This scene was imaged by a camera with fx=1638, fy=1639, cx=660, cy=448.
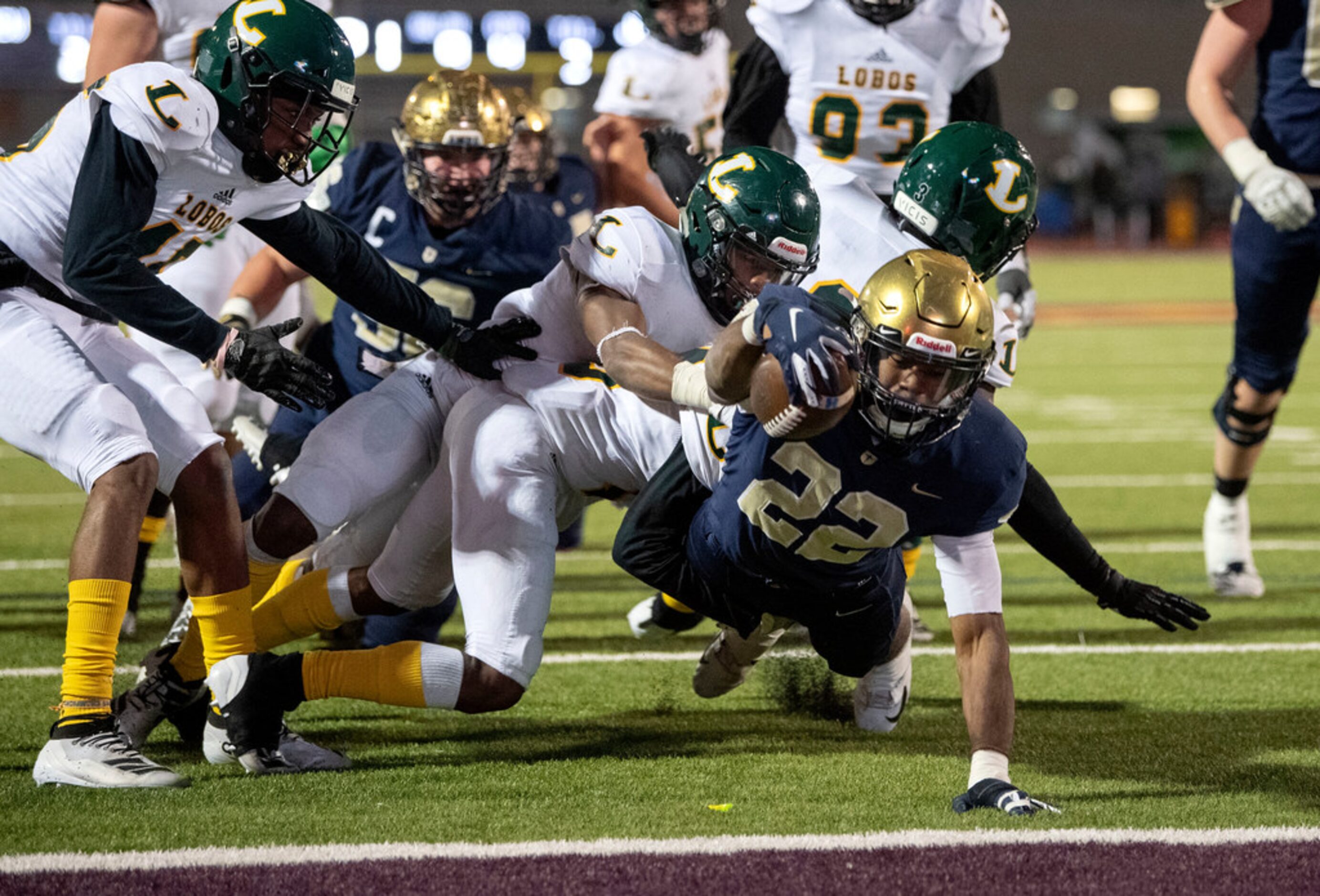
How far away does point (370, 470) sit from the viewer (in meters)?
3.45

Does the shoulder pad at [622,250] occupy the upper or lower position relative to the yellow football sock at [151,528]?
upper

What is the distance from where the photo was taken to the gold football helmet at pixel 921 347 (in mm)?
2686

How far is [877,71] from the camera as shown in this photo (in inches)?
182

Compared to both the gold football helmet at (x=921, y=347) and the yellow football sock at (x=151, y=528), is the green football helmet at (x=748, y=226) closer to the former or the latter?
the gold football helmet at (x=921, y=347)

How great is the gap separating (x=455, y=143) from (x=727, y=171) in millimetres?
1036

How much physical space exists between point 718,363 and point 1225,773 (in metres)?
1.33

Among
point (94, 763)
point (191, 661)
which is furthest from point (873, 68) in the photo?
point (94, 763)

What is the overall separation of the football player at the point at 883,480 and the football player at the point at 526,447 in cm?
26

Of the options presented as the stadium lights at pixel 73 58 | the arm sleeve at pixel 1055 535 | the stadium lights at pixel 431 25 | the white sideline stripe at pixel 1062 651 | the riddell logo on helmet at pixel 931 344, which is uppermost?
the riddell logo on helmet at pixel 931 344

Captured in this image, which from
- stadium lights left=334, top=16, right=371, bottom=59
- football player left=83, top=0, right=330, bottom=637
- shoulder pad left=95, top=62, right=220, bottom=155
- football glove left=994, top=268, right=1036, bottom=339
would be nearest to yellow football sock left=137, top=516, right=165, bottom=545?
football player left=83, top=0, right=330, bottom=637

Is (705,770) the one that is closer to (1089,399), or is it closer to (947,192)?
(947,192)

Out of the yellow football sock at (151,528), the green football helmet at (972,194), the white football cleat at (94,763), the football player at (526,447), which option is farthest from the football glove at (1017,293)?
the white football cleat at (94,763)

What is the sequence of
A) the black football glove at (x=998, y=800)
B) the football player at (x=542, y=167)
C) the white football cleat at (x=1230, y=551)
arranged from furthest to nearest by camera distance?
1. the football player at (x=542, y=167)
2. the white football cleat at (x=1230, y=551)
3. the black football glove at (x=998, y=800)

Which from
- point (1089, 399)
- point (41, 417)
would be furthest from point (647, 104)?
point (1089, 399)
